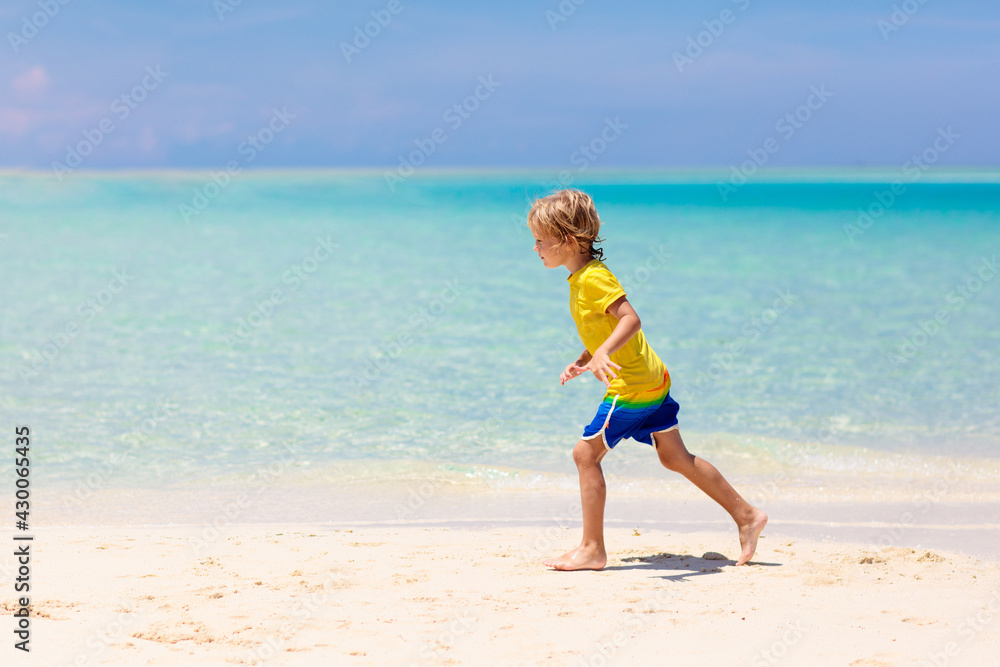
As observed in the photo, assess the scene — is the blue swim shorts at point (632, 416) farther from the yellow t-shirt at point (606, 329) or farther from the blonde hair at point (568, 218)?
the blonde hair at point (568, 218)

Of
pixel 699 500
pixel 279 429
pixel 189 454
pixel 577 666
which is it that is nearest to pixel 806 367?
pixel 699 500

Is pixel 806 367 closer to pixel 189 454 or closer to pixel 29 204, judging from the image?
pixel 189 454

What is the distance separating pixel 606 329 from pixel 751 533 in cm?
114

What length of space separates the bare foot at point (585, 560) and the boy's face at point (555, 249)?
119 cm

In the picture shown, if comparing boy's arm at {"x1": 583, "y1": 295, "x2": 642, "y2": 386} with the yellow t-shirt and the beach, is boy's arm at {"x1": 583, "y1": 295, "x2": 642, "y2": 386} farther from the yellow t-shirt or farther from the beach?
the beach

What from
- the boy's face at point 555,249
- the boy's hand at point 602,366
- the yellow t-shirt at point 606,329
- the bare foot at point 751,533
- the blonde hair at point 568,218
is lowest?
the bare foot at point 751,533

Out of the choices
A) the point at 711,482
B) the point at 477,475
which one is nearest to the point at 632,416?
the point at 711,482

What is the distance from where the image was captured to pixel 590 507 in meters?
3.88

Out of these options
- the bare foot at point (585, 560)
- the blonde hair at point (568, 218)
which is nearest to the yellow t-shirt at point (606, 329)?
the blonde hair at point (568, 218)

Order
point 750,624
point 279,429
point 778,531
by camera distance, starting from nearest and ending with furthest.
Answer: point 750,624 < point 778,531 < point 279,429

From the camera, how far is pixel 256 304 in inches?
517

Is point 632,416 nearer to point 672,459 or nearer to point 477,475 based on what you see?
point 672,459

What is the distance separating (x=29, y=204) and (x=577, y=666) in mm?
46691

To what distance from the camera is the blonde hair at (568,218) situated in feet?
12.2
